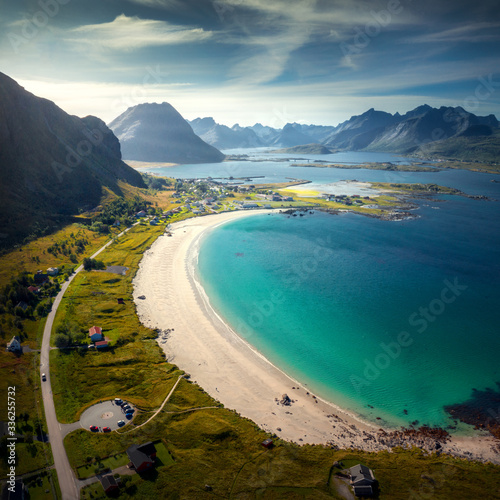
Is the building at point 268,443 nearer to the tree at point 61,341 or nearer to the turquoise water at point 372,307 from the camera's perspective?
the turquoise water at point 372,307

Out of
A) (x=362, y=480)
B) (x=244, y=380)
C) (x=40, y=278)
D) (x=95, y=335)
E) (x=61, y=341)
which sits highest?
(x=40, y=278)

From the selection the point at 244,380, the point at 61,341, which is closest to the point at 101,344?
the point at 61,341

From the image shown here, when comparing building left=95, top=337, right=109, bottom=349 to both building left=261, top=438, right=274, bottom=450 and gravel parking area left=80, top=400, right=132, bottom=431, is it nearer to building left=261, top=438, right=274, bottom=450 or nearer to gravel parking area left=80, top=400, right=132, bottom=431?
gravel parking area left=80, top=400, right=132, bottom=431

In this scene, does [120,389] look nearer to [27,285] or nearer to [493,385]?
[27,285]

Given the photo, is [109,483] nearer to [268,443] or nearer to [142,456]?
[142,456]

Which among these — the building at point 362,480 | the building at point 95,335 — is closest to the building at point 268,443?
the building at point 362,480

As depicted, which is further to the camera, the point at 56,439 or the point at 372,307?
the point at 372,307

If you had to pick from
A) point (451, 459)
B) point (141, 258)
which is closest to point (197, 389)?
point (451, 459)
